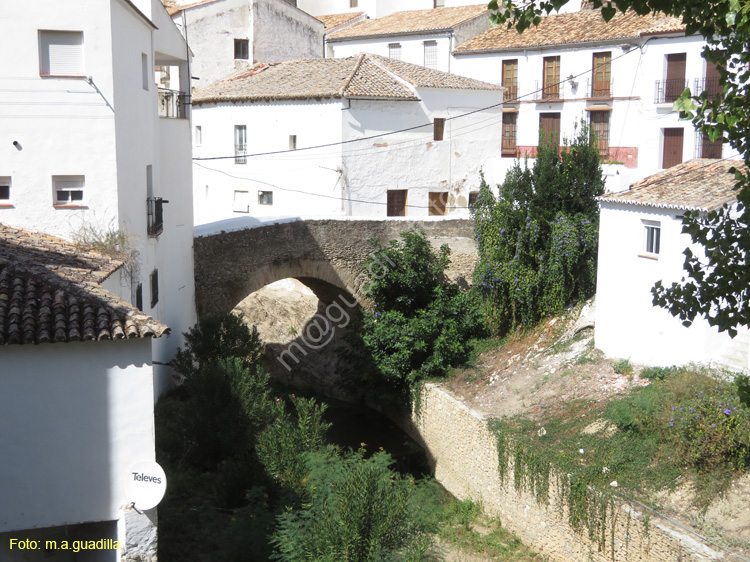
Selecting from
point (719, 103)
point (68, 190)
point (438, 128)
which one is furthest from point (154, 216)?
point (438, 128)

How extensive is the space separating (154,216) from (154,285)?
1153 mm

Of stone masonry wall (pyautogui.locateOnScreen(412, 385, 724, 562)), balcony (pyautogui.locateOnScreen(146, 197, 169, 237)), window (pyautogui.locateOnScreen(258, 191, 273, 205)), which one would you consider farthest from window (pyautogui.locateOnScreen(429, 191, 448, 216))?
balcony (pyautogui.locateOnScreen(146, 197, 169, 237))

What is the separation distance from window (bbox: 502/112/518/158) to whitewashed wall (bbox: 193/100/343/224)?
24.5ft

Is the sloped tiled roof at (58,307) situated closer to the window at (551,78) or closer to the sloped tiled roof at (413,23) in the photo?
the window at (551,78)

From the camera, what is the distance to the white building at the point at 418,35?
27.8 m

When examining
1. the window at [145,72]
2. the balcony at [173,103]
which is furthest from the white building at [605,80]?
the window at [145,72]

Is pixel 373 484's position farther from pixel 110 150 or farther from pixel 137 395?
pixel 110 150

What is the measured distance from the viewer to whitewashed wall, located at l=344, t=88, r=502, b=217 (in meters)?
21.4

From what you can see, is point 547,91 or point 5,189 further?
point 547,91

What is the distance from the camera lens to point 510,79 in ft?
86.5

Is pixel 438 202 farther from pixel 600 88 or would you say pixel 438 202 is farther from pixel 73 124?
pixel 73 124

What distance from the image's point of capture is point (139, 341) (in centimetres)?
793

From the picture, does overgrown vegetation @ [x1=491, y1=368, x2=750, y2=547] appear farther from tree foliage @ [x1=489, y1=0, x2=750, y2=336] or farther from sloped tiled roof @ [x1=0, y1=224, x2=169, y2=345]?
sloped tiled roof @ [x1=0, y1=224, x2=169, y2=345]

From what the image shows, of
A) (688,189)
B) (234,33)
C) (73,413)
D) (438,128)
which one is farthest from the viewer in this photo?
(234,33)
